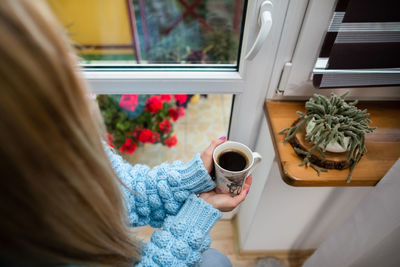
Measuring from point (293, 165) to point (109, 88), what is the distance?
58cm

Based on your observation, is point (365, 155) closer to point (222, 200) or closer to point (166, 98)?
point (222, 200)

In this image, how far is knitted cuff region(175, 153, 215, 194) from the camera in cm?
66

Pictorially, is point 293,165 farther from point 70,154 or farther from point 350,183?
point 70,154

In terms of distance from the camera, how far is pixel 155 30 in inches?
55.8

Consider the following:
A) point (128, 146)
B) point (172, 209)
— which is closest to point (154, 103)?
point (128, 146)

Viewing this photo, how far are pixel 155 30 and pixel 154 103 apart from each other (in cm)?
50

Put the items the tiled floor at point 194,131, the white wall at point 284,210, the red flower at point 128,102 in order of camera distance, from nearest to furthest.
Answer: the white wall at point 284,210, the red flower at point 128,102, the tiled floor at point 194,131

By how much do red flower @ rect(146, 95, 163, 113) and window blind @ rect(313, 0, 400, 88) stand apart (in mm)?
686

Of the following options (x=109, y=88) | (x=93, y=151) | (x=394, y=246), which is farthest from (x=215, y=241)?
(x=93, y=151)

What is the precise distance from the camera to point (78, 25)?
99 cm

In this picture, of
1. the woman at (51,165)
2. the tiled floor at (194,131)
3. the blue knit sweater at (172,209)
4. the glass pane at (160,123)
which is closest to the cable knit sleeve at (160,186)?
the blue knit sweater at (172,209)

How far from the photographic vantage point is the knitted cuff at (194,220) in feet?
1.99

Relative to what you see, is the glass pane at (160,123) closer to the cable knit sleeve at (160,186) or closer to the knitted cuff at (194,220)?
the cable knit sleeve at (160,186)

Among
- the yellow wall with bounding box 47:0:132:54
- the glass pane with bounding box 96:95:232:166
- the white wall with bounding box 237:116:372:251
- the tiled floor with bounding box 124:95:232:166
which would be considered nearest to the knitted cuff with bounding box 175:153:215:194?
the white wall with bounding box 237:116:372:251
